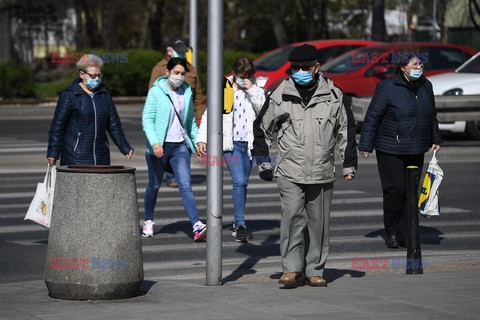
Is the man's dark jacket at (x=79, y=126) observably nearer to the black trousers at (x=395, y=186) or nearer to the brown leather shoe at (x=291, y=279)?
the black trousers at (x=395, y=186)

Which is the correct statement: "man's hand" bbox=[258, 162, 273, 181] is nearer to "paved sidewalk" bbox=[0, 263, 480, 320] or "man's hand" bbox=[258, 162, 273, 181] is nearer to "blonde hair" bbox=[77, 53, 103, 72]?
"paved sidewalk" bbox=[0, 263, 480, 320]

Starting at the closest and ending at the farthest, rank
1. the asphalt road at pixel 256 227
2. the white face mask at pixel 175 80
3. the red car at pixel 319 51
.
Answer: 1. the asphalt road at pixel 256 227
2. the white face mask at pixel 175 80
3. the red car at pixel 319 51

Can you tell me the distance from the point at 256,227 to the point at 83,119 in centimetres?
257


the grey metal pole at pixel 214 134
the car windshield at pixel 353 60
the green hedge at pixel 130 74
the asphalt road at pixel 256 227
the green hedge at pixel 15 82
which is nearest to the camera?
the grey metal pole at pixel 214 134

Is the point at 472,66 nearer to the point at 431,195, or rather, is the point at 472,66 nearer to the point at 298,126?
the point at 431,195

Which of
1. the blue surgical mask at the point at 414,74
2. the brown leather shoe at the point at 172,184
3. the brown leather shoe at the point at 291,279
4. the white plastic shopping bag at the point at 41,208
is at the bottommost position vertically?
the brown leather shoe at the point at 172,184

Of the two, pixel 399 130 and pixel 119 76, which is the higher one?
pixel 399 130

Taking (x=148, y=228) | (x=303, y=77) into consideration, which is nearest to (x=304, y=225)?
(x=303, y=77)

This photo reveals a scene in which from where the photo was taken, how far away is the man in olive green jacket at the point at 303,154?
8.60 m

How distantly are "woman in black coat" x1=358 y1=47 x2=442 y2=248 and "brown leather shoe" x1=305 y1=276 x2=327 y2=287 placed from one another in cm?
243

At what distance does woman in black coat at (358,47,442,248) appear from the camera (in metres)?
10.9

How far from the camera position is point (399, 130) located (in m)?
10.9

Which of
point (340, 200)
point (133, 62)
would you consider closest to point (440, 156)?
point (340, 200)

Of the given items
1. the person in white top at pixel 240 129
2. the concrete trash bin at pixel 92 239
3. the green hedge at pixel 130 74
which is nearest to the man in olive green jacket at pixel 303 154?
the concrete trash bin at pixel 92 239
